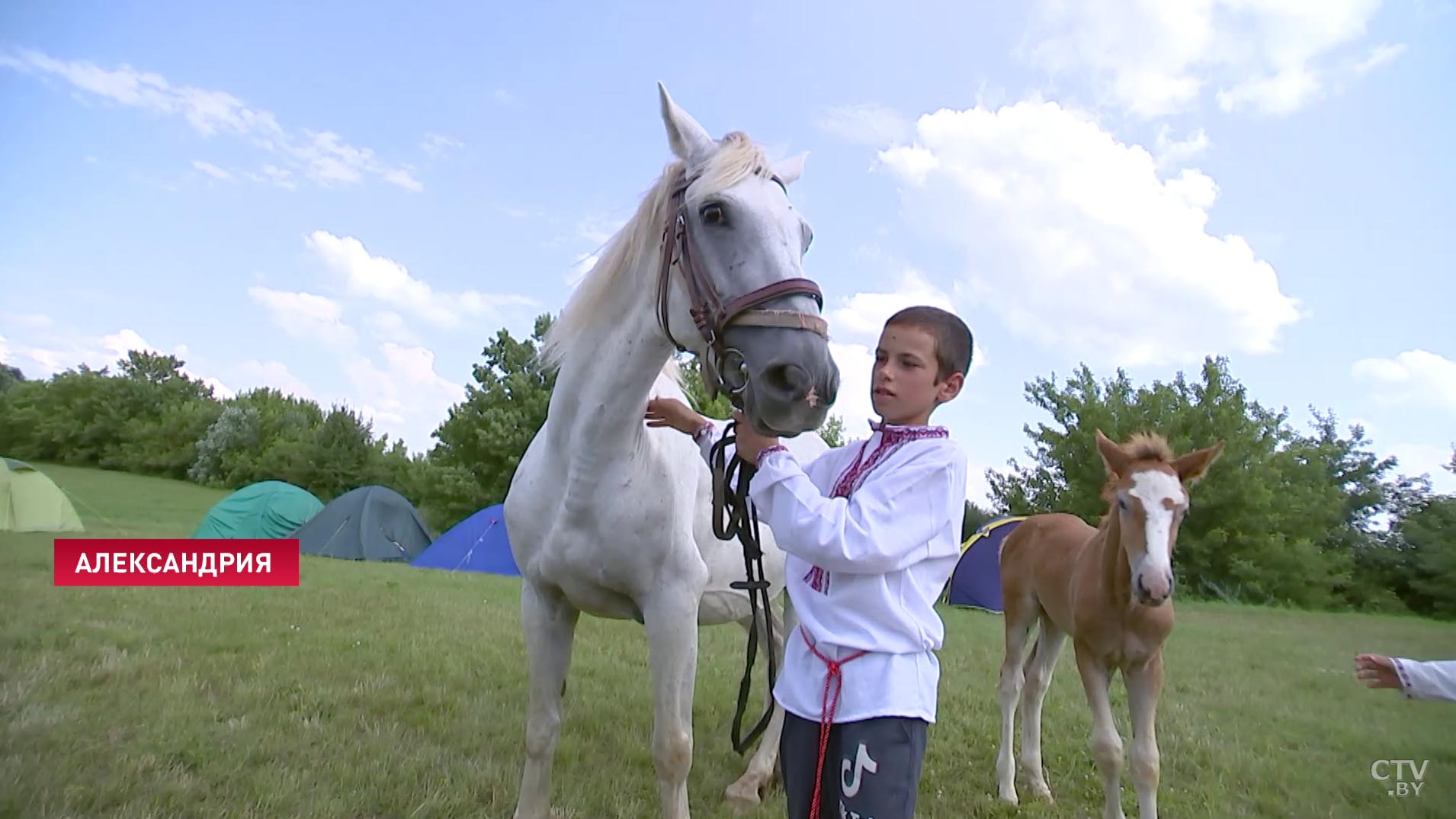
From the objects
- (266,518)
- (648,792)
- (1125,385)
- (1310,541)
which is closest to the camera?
(648,792)

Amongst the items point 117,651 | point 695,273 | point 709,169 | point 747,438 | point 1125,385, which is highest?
point 1125,385

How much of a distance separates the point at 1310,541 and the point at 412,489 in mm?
29328

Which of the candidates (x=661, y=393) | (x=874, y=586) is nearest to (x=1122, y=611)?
(x=661, y=393)

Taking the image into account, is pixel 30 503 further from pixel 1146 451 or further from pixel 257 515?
pixel 1146 451

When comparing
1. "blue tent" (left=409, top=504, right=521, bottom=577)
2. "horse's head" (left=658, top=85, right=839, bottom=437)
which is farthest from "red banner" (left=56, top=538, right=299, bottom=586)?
"horse's head" (left=658, top=85, right=839, bottom=437)

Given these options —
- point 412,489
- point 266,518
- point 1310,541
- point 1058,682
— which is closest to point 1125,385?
point 1310,541

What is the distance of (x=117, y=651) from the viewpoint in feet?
16.2

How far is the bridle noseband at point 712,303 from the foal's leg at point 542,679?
118 centimetres

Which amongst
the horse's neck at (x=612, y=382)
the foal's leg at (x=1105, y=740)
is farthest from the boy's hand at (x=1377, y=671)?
the horse's neck at (x=612, y=382)

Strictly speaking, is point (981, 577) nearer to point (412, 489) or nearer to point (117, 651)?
point (117, 651)

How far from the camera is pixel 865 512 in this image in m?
1.46

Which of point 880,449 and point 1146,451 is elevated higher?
point 1146,451

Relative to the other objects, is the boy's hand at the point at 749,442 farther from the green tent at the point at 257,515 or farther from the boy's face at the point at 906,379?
the green tent at the point at 257,515

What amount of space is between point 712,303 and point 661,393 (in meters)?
1.31
